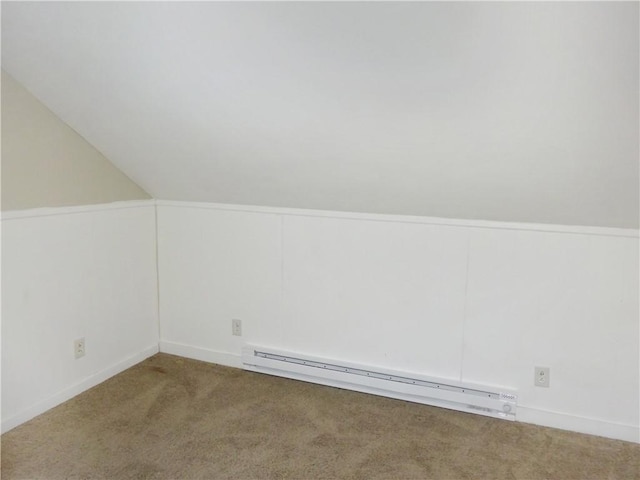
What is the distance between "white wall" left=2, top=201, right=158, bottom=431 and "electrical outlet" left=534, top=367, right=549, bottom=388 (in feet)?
7.51

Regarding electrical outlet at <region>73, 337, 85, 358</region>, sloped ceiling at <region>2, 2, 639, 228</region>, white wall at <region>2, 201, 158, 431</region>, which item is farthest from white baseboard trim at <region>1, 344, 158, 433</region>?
sloped ceiling at <region>2, 2, 639, 228</region>

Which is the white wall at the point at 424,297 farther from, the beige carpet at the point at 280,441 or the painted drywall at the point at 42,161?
the painted drywall at the point at 42,161

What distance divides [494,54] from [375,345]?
1.72 metres

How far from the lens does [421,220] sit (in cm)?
258

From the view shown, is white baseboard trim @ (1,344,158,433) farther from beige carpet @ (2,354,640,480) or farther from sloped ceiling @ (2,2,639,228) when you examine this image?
sloped ceiling @ (2,2,639,228)

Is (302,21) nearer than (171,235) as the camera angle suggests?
Yes

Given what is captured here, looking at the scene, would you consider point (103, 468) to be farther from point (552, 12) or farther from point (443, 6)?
point (552, 12)

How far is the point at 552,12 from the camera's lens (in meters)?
1.36

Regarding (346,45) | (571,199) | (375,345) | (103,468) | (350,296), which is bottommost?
(103,468)

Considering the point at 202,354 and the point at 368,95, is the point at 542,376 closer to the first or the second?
the point at 368,95

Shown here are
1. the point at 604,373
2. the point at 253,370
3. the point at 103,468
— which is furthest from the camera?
the point at 253,370

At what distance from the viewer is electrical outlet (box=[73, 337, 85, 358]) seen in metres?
2.67

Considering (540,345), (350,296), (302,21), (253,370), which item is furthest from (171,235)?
(540,345)

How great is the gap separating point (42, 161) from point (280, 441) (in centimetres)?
173
